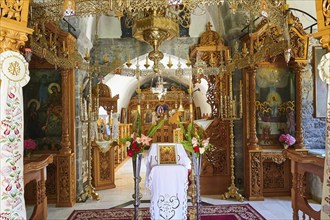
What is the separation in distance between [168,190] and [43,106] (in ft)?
10.6

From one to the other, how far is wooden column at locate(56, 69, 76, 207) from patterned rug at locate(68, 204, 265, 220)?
47 centimetres

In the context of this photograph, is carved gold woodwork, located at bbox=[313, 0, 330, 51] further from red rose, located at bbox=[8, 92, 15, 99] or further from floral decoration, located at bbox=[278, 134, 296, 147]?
floral decoration, located at bbox=[278, 134, 296, 147]

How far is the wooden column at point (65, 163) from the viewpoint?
5293 millimetres

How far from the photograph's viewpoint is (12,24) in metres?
2.14

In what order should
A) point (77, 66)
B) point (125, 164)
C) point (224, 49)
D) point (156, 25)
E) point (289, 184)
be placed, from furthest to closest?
point (125, 164) → point (224, 49) → point (289, 184) → point (77, 66) → point (156, 25)

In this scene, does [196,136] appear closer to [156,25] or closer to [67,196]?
[156,25]

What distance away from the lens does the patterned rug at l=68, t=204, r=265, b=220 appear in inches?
178

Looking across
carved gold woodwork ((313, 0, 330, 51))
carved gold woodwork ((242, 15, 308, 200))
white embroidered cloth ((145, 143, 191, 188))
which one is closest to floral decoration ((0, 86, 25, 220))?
white embroidered cloth ((145, 143, 191, 188))

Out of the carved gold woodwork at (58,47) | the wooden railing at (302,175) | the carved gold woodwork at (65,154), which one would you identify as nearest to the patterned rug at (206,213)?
the carved gold woodwork at (65,154)

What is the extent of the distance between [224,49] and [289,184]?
120 inches

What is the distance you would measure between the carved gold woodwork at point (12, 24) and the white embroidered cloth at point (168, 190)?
91.3 inches

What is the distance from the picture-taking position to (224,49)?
627 cm

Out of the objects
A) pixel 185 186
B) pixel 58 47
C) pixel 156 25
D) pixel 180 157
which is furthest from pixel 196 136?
pixel 58 47

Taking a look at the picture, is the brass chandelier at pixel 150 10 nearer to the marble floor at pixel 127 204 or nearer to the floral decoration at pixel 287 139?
the floral decoration at pixel 287 139
